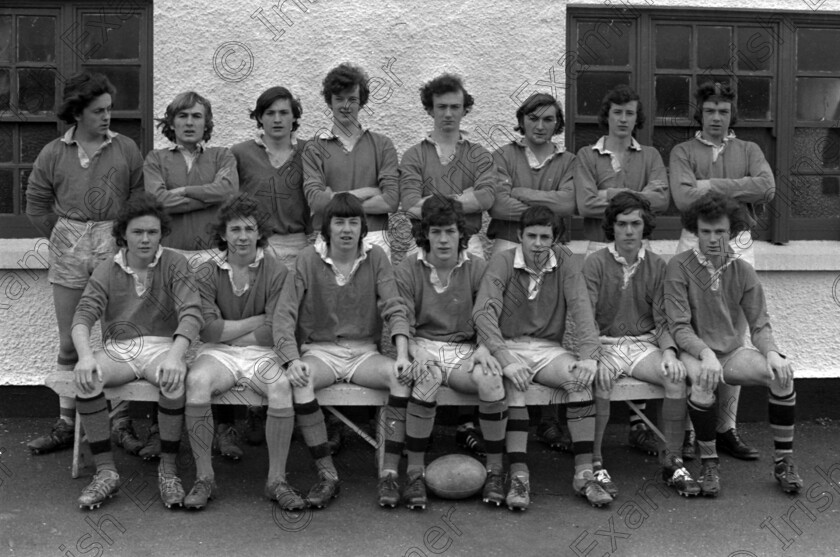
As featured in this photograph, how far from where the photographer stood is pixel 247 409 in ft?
19.2

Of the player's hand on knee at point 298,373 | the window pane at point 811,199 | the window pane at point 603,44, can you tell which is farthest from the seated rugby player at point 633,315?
the window pane at point 811,199

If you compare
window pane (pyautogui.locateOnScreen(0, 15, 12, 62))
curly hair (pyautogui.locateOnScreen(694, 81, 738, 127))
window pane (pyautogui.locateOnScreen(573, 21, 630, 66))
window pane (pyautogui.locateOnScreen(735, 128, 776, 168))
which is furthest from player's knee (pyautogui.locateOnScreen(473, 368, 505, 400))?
window pane (pyautogui.locateOnScreen(0, 15, 12, 62))

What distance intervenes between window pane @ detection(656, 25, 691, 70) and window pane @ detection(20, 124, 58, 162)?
399 cm

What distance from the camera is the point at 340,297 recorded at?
16.7ft

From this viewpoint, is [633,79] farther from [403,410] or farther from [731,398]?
[403,410]

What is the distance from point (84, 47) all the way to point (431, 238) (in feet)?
9.09

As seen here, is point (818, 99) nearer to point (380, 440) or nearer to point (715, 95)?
point (715, 95)

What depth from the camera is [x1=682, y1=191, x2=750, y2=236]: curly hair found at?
5.15 metres

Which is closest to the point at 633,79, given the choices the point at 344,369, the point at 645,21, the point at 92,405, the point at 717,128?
the point at 645,21

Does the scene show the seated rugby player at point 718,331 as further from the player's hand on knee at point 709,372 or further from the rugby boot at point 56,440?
the rugby boot at point 56,440

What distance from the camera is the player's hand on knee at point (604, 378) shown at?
488cm

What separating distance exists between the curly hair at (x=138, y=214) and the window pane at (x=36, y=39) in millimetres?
1708

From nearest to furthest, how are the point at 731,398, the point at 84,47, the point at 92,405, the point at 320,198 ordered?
the point at 92,405
the point at 320,198
the point at 731,398
the point at 84,47

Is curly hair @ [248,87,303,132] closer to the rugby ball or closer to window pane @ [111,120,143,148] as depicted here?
window pane @ [111,120,143,148]
